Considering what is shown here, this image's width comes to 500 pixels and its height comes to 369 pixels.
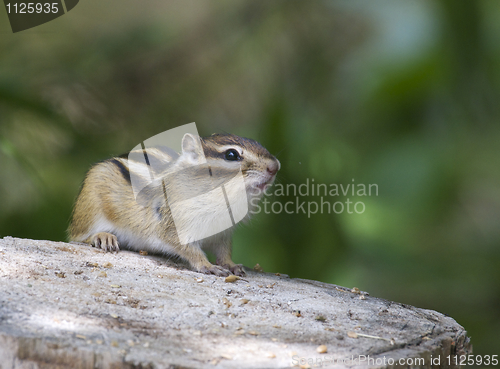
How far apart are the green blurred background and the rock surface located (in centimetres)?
127

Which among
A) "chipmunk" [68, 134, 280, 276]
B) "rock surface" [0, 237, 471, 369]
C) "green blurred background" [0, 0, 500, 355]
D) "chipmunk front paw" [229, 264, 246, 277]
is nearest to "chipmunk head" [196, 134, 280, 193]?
"chipmunk" [68, 134, 280, 276]

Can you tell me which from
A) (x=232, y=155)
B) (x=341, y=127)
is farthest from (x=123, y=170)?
(x=341, y=127)

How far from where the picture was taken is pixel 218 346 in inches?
55.7

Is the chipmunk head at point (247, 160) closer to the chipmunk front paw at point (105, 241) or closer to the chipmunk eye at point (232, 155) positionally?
the chipmunk eye at point (232, 155)

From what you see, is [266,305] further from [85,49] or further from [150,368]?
[85,49]

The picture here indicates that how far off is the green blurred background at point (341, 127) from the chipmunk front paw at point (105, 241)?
2.96ft

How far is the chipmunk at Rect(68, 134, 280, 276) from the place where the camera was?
2670mm

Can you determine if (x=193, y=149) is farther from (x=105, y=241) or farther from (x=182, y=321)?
(x=182, y=321)

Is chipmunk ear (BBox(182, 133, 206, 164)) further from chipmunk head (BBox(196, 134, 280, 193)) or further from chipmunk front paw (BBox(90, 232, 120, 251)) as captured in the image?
chipmunk front paw (BBox(90, 232, 120, 251))

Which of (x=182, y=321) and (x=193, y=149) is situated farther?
(x=193, y=149)

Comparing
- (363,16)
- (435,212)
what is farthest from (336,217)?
(363,16)

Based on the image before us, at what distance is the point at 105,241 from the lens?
2775 mm

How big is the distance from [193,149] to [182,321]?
51.9 inches

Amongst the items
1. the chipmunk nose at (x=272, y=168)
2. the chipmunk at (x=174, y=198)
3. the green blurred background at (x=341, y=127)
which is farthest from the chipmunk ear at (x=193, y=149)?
the green blurred background at (x=341, y=127)
